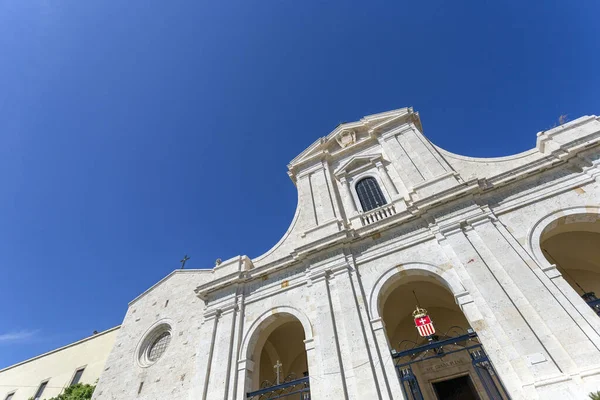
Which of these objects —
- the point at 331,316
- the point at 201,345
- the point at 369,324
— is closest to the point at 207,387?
the point at 201,345

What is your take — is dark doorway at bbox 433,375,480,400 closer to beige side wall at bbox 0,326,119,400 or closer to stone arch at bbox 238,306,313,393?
stone arch at bbox 238,306,313,393

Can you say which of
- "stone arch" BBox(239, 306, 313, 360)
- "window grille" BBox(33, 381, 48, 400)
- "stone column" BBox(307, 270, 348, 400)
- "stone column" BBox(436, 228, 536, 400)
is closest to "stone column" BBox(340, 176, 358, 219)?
"stone column" BBox(307, 270, 348, 400)

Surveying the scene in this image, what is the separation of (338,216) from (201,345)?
6.95 metres

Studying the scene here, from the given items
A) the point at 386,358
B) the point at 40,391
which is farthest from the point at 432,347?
the point at 40,391

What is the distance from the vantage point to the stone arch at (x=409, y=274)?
26.7ft

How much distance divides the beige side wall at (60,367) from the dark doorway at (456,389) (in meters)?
16.2

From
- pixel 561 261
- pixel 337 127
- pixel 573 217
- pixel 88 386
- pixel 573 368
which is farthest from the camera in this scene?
pixel 337 127

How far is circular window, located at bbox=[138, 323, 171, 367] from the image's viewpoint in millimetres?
12266

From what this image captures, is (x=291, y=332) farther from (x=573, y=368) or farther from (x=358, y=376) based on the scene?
(x=573, y=368)

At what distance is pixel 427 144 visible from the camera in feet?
40.8

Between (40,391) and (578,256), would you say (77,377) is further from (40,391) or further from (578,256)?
(578,256)

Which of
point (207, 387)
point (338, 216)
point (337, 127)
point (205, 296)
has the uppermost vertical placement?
point (337, 127)

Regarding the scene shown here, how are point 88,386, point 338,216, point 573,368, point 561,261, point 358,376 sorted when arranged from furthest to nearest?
point 88,386, point 338,216, point 561,261, point 358,376, point 573,368

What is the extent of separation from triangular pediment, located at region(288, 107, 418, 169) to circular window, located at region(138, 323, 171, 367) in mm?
9607
